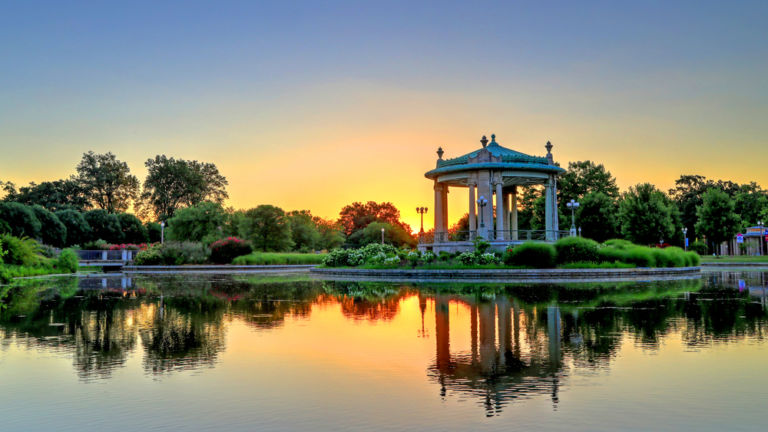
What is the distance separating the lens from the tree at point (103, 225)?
72.9 m

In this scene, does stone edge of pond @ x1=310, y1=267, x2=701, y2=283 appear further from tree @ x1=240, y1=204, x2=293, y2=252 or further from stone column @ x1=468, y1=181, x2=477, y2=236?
tree @ x1=240, y1=204, x2=293, y2=252

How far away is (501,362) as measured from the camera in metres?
7.30

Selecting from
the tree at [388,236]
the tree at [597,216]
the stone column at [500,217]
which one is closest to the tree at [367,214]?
the tree at [388,236]

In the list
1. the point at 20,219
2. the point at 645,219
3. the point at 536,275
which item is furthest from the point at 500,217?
the point at 20,219

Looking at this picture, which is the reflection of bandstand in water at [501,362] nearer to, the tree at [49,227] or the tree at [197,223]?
the tree at [197,223]

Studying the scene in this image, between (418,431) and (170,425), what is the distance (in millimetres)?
1992

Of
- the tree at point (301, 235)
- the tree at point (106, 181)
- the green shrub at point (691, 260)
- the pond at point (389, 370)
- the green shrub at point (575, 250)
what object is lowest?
the pond at point (389, 370)

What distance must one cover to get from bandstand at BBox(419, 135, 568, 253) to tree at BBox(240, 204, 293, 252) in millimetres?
25912

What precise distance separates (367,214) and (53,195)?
45.5m

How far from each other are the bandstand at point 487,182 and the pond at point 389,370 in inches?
848

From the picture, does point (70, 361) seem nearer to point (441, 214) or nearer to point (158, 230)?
point (441, 214)

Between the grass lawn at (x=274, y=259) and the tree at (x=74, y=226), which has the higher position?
the tree at (x=74, y=226)

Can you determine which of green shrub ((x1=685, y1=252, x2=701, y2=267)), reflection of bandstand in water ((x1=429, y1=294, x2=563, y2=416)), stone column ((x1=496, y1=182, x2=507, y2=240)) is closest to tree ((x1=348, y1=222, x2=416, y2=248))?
stone column ((x1=496, y1=182, x2=507, y2=240))

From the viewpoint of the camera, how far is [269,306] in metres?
15.1
